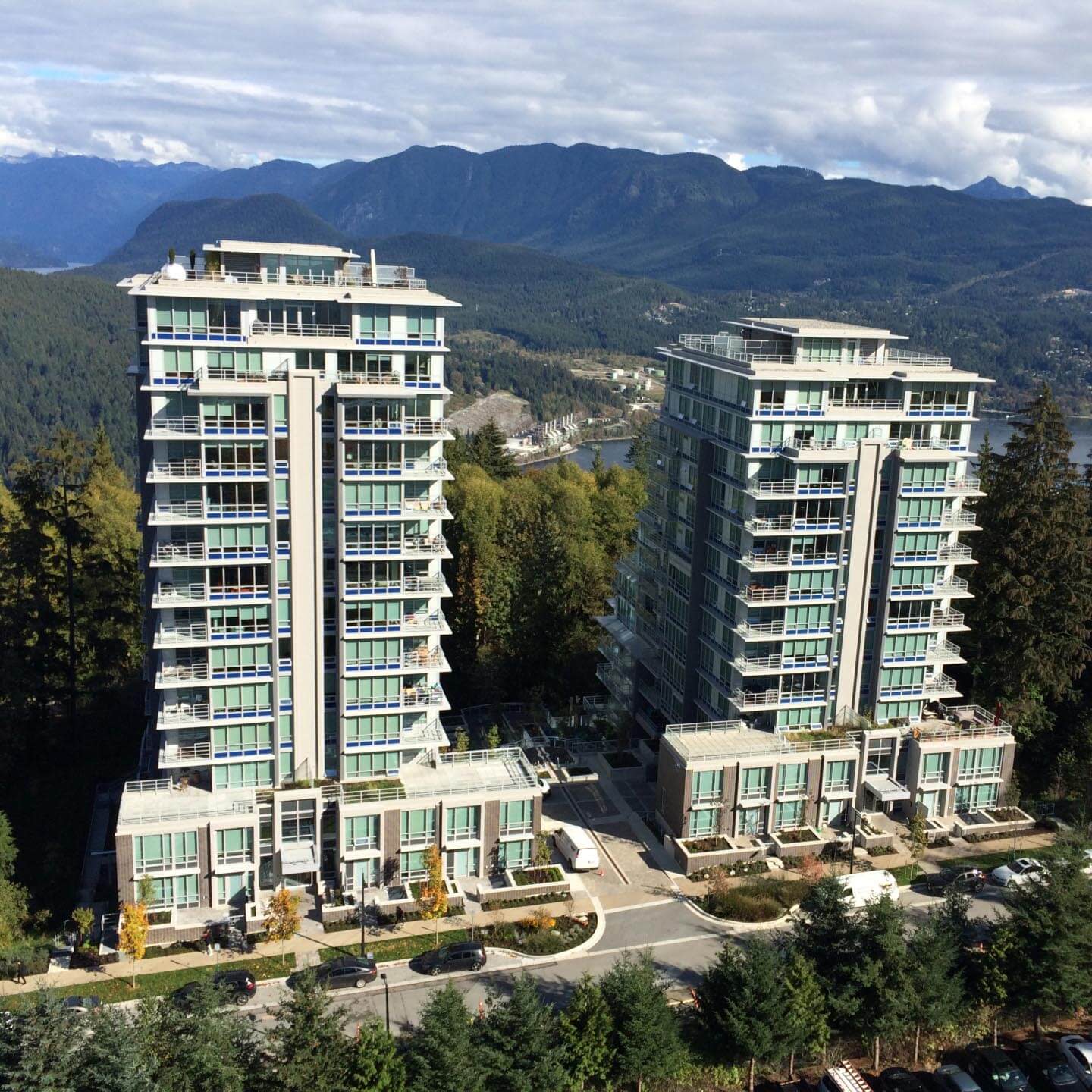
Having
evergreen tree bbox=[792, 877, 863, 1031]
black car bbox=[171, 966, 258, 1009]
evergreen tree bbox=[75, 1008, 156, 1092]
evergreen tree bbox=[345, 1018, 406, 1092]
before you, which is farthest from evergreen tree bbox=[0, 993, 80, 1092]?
evergreen tree bbox=[792, 877, 863, 1031]

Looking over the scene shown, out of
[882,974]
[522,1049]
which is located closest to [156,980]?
[522,1049]

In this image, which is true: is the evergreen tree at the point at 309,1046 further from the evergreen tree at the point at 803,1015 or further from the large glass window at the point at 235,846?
the evergreen tree at the point at 803,1015

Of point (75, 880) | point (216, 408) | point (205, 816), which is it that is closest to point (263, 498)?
point (216, 408)

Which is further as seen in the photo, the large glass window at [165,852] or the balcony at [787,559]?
the balcony at [787,559]

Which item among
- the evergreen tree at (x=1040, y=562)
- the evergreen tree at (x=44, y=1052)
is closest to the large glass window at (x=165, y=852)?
the evergreen tree at (x=44, y=1052)

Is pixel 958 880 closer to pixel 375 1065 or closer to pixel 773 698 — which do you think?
pixel 773 698

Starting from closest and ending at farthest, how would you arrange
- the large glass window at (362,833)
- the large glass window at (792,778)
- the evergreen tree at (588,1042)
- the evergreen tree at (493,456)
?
the evergreen tree at (588,1042), the large glass window at (362,833), the large glass window at (792,778), the evergreen tree at (493,456)

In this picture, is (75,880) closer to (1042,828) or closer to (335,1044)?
(335,1044)
